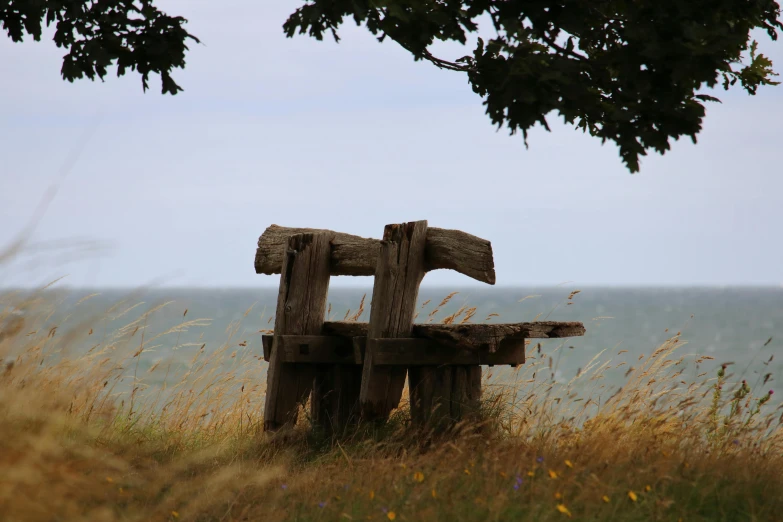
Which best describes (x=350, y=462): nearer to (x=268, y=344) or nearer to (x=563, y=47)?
(x=268, y=344)

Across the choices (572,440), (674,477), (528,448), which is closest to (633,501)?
(674,477)

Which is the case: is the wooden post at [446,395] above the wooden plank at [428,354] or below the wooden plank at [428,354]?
below

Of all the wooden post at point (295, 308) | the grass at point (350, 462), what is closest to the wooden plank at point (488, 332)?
the grass at point (350, 462)

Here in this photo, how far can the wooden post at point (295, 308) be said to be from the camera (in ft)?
18.3

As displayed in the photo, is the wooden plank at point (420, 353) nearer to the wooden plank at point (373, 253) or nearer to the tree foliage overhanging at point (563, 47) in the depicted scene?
the wooden plank at point (373, 253)

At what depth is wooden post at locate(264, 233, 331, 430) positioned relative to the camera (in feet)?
18.3

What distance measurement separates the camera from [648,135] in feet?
13.2

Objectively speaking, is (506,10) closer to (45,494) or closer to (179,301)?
(179,301)

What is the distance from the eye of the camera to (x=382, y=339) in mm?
4875

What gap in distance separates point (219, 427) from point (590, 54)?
166 inches

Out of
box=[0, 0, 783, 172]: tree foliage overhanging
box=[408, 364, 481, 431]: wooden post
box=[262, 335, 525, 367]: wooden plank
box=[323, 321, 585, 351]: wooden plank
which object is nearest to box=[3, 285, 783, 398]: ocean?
box=[323, 321, 585, 351]: wooden plank

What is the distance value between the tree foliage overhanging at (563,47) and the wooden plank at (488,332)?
4.18 feet

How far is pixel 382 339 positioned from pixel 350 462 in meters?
0.90

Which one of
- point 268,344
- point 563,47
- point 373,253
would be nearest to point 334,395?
point 268,344
